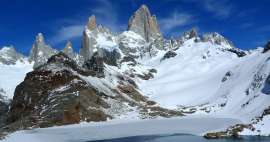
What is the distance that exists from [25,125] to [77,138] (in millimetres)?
54555

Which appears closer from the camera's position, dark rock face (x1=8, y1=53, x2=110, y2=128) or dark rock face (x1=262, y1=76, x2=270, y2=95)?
dark rock face (x1=8, y1=53, x2=110, y2=128)

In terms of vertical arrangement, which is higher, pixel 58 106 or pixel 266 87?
pixel 266 87

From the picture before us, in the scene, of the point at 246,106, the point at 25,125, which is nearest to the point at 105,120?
the point at 25,125

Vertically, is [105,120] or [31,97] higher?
[31,97]

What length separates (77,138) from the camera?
110562 millimetres

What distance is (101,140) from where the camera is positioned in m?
106

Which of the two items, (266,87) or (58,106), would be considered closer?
(266,87)

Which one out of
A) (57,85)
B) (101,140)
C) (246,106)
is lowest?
(101,140)

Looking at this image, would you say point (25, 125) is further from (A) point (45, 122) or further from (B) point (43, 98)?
(B) point (43, 98)

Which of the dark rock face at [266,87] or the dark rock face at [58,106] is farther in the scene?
the dark rock face at [266,87]

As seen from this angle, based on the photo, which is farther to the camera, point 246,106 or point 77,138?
point 246,106

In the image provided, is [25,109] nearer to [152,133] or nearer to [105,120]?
[105,120]

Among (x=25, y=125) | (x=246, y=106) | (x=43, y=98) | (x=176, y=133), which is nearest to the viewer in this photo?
(x=176, y=133)

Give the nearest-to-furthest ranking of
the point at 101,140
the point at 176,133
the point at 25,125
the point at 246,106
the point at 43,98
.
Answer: the point at 101,140 → the point at 176,133 → the point at 25,125 → the point at 246,106 → the point at 43,98
